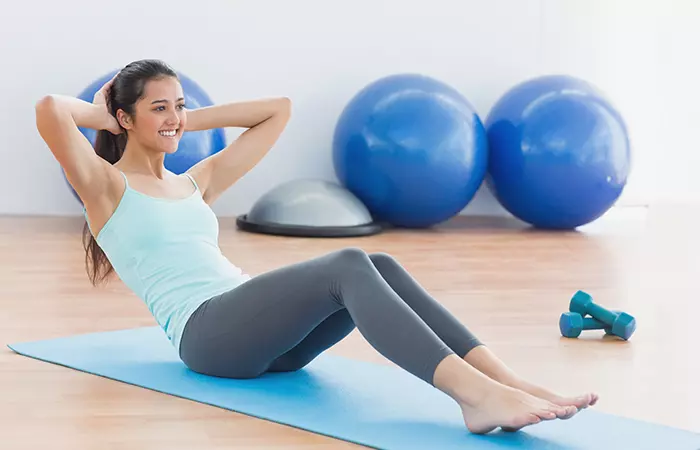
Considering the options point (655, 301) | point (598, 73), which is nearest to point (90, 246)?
point (655, 301)

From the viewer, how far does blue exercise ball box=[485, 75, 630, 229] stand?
17.5 feet

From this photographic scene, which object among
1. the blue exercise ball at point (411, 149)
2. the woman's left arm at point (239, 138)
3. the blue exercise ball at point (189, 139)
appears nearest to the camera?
the woman's left arm at point (239, 138)

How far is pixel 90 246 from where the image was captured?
104 inches

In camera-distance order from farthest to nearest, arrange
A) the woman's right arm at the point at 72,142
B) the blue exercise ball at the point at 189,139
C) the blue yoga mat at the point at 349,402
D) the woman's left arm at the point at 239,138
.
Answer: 1. the blue exercise ball at the point at 189,139
2. the woman's left arm at the point at 239,138
3. the woman's right arm at the point at 72,142
4. the blue yoga mat at the point at 349,402

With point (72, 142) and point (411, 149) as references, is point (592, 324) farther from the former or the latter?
point (411, 149)

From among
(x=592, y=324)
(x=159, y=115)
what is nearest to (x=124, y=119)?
(x=159, y=115)

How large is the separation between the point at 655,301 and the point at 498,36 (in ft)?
9.28

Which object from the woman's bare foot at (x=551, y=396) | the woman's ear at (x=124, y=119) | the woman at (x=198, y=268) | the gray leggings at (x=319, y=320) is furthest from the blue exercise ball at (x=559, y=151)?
the woman's bare foot at (x=551, y=396)

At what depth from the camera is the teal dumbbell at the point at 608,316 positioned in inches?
122

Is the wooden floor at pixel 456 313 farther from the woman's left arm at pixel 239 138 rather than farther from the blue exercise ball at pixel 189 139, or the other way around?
the woman's left arm at pixel 239 138

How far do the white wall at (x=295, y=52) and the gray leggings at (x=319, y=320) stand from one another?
341 cm

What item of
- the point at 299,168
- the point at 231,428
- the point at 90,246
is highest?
the point at 90,246

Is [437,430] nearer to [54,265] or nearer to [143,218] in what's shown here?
[143,218]

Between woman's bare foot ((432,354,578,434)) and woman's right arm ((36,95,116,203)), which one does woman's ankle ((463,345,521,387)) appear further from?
woman's right arm ((36,95,116,203))
